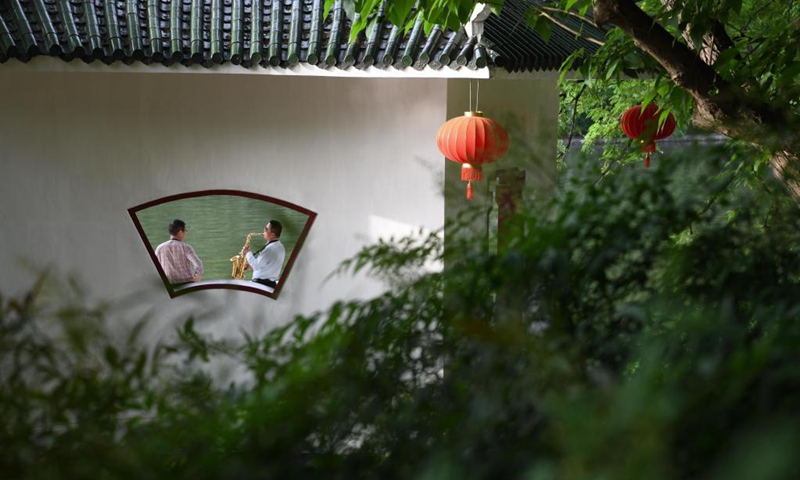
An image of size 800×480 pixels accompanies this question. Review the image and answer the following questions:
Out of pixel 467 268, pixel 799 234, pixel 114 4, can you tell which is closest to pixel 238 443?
pixel 467 268

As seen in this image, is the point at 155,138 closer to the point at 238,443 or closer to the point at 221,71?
the point at 221,71

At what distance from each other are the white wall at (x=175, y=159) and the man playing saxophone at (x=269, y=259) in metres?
0.13

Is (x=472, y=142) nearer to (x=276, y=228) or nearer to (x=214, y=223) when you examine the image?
(x=276, y=228)

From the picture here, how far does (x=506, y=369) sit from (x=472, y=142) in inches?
152

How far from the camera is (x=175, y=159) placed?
5977mm

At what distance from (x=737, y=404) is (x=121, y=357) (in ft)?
2.30

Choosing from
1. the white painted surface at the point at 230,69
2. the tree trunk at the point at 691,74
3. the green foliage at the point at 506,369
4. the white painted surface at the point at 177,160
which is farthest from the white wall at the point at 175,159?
the green foliage at the point at 506,369

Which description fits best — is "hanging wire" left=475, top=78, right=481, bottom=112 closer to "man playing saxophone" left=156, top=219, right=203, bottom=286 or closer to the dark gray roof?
the dark gray roof

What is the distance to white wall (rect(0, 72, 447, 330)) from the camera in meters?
5.88

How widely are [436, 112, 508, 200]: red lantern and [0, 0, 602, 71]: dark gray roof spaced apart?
0.30 metres

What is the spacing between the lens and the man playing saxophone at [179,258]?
5980 millimetres

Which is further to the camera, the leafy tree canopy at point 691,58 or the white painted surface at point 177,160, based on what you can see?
the white painted surface at point 177,160

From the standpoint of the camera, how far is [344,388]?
122 cm

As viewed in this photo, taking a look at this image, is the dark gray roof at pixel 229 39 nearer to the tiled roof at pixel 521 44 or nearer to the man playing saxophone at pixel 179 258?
the tiled roof at pixel 521 44
